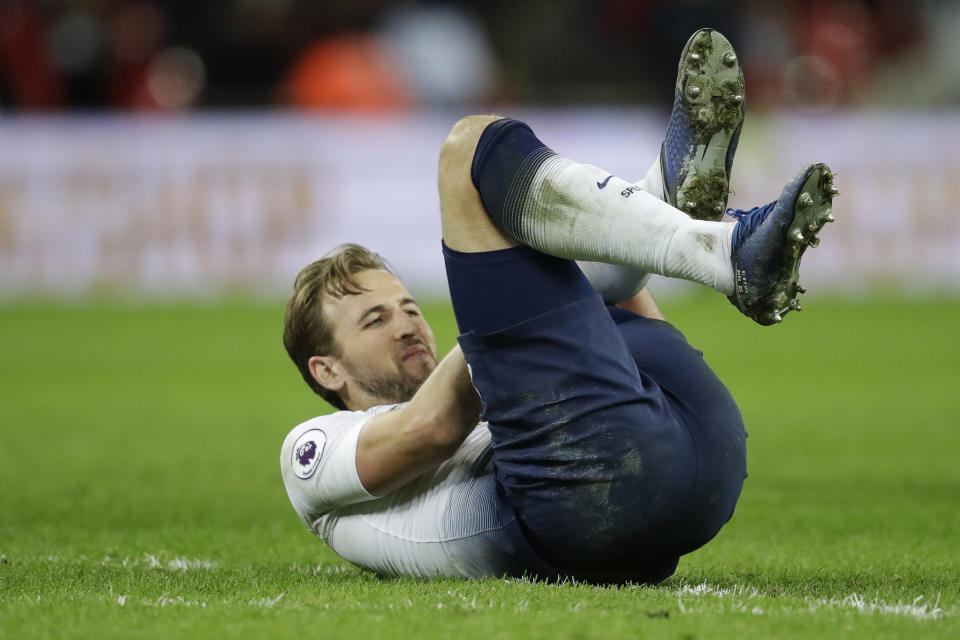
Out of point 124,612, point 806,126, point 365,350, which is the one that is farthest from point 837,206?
point 124,612

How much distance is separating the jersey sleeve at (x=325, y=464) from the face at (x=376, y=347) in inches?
12.2

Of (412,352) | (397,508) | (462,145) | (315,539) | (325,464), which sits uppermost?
(462,145)

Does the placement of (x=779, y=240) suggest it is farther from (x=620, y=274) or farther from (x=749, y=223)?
(x=620, y=274)

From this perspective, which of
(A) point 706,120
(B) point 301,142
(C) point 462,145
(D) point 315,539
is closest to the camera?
(C) point 462,145

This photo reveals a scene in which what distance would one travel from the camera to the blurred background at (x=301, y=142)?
1499 cm

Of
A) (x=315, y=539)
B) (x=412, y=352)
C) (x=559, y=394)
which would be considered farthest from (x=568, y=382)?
(x=315, y=539)

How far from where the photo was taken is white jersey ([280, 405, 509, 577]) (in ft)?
13.1

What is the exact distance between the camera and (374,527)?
4105 millimetres

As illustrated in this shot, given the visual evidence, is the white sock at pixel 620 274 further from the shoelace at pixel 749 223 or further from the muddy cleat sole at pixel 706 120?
the shoelace at pixel 749 223

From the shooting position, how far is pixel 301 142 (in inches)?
601

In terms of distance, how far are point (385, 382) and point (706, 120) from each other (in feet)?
4.32

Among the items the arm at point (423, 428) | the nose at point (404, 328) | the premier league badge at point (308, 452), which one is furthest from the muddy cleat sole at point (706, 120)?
the premier league badge at point (308, 452)

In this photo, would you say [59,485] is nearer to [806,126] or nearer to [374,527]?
[374,527]

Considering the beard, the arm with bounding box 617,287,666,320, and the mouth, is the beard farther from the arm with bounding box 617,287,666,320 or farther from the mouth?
the arm with bounding box 617,287,666,320
